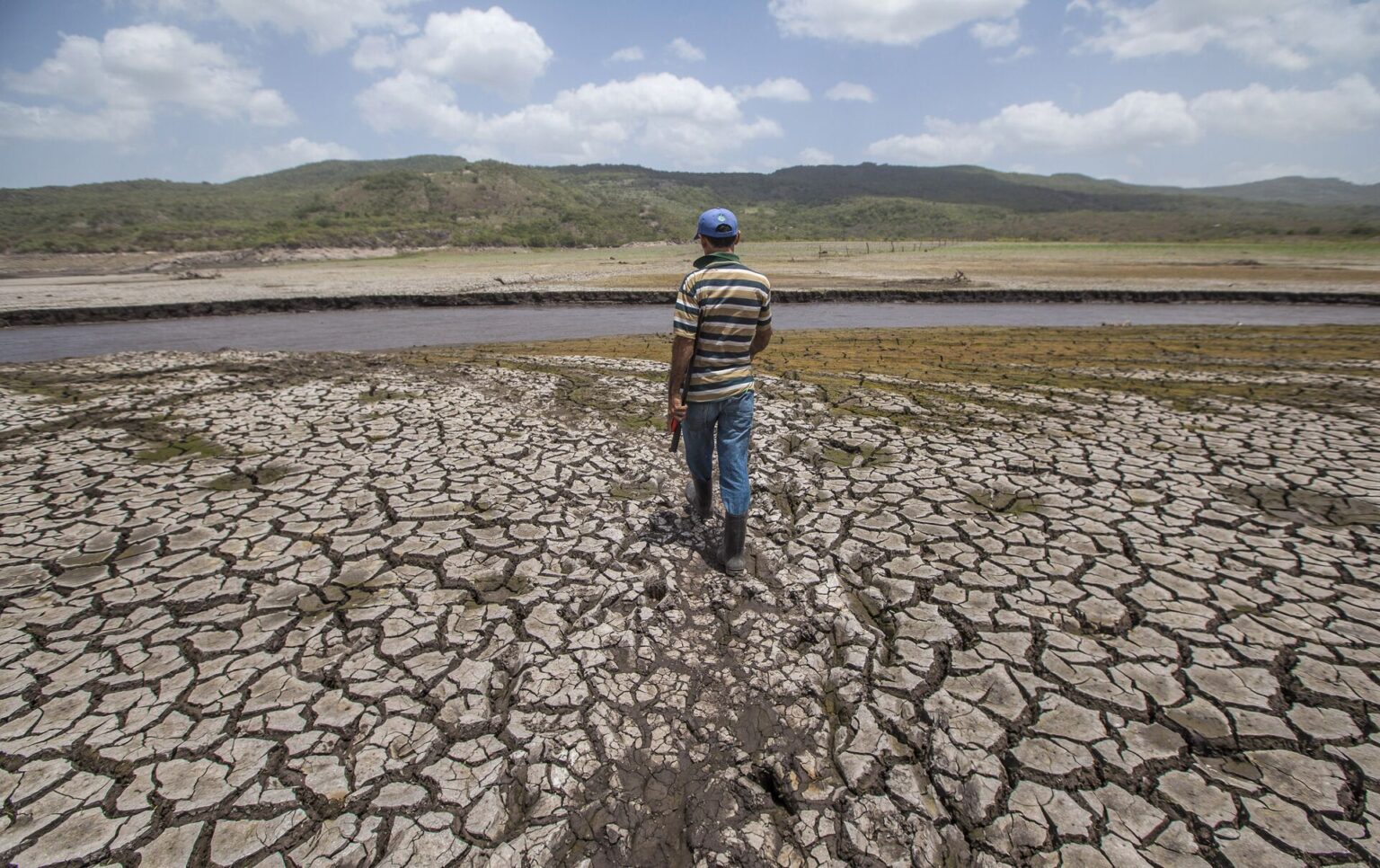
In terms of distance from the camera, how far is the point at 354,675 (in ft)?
10.5

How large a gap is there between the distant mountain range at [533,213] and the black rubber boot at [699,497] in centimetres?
5618

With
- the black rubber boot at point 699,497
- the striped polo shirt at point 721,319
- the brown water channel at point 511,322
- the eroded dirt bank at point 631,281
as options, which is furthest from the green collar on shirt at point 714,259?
the eroded dirt bank at point 631,281

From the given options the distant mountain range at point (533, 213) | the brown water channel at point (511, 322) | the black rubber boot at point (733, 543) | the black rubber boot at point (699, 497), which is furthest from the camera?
the distant mountain range at point (533, 213)

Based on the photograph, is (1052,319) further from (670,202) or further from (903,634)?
(670,202)

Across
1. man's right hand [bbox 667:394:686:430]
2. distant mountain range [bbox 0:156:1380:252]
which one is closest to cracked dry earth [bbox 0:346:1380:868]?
man's right hand [bbox 667:394:686:430]

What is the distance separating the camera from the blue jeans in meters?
3.71

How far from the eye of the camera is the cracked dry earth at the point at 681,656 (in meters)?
2.43

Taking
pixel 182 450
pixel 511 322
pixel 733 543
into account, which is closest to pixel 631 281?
pixel 511 322

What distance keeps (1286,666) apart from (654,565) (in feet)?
11.2

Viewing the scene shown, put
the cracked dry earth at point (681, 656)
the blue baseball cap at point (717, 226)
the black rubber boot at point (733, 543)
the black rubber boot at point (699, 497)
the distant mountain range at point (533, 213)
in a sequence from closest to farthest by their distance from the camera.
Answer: the cracked dry earth at point (681, 656)
the blue baseball cap at point (717, 226)
the black rubber boot at point (733, 543)
the black rubber boot at point (699, 497)
the distant mountain range at point (533, 213)

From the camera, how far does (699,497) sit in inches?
173

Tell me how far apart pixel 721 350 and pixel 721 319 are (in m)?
0.18

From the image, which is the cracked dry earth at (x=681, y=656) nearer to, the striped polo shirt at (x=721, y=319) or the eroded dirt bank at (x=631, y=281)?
the striped polo shirt at (x=721, y=319)

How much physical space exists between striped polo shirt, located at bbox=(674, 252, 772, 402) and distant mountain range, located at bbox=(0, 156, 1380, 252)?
5675cm
